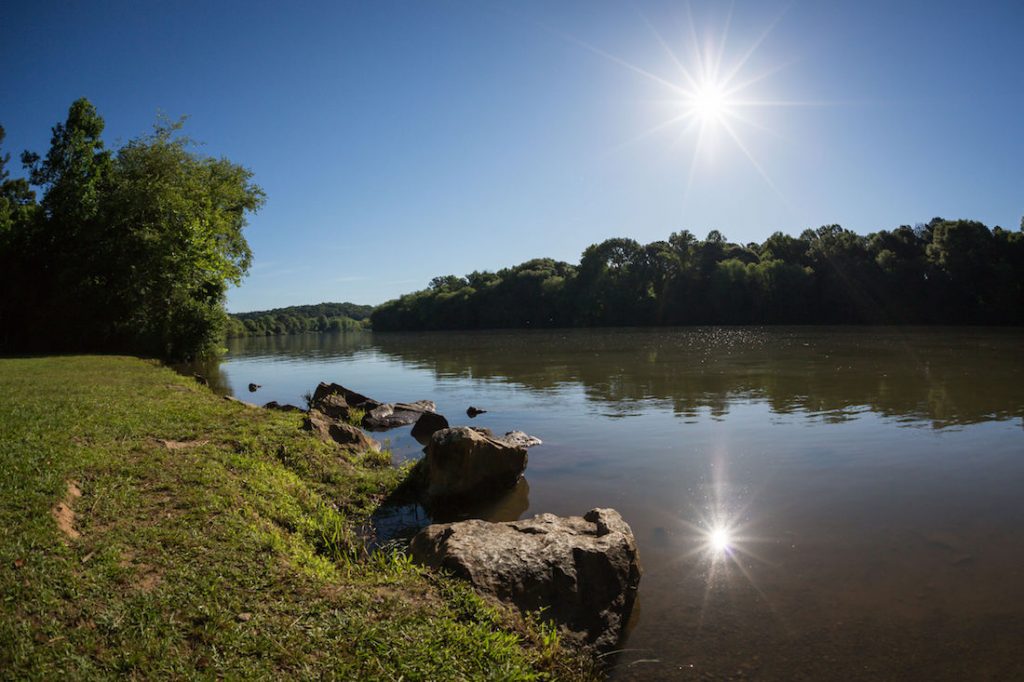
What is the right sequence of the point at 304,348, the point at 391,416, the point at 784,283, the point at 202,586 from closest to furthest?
the point at 202,586, the point at 391,416, the point at 304,348, the point at 784,283

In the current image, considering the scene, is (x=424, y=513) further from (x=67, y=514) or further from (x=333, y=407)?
(x=333, y=407)

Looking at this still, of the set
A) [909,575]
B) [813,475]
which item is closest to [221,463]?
[909,575]

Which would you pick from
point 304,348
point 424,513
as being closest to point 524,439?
point 424,513

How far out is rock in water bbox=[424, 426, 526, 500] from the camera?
10.6 m

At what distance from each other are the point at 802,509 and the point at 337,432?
10.2 meters

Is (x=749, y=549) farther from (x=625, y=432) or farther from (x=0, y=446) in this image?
(x=0, y=446)

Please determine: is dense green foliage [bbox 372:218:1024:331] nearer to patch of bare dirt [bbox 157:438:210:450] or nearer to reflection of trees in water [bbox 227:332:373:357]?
reflection of trees in water [bbox 227:332:373:357]

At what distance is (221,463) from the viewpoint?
930cm

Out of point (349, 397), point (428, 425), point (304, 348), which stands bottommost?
point (304, 348)

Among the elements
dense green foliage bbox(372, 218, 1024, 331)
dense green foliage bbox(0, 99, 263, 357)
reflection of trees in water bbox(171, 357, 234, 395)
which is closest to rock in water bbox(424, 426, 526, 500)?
reflection of trees in water bbox(171, 357, 234, 395)

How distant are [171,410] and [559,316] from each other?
106958mm

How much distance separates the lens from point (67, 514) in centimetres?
612

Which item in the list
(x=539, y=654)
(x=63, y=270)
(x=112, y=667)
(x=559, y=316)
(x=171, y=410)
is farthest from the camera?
(x=559, y=316)

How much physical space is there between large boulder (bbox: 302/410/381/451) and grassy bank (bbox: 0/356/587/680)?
3703mm
